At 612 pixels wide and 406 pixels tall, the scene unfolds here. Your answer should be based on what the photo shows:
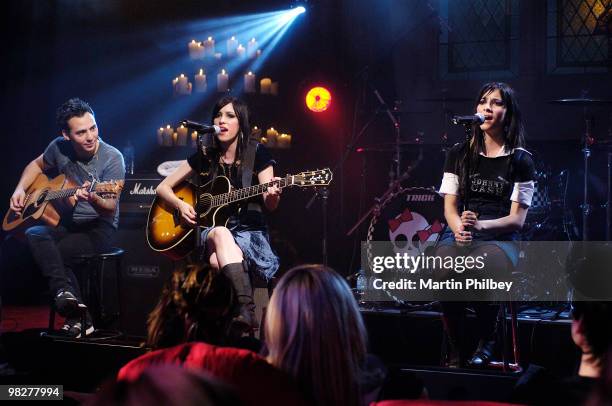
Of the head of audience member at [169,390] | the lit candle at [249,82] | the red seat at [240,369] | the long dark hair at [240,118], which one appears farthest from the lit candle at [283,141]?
the head of audience member at [169,390]

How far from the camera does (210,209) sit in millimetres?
5246

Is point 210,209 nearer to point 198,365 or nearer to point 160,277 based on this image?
point 160,277

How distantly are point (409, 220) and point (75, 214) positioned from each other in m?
2.97

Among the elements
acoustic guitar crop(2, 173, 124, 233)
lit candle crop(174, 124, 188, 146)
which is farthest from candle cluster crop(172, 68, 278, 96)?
acoustic guitar crop(2, 173, 124, 233)

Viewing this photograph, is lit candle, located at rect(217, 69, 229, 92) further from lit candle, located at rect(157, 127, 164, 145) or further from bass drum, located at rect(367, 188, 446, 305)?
bass drum, located at rect(367, 188, 446, 305)

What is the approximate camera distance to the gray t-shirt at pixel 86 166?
227 inches

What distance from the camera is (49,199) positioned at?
5973 mm

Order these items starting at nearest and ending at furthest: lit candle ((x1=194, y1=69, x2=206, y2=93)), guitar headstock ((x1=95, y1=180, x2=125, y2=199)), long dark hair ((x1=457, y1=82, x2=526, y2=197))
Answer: long dark hair ((x1=457, y1=82, x2=526, y2=197)) → guitar headstock ((x1=95, y1=180, x2=125, y2=199)) → lit candle ((x1=194, y1=69, x2=206, y2=93))

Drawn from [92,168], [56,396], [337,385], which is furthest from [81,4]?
[337,385]

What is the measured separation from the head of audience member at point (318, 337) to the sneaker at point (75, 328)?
344 cm

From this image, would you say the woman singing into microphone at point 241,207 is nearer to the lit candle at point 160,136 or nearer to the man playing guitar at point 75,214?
the man playing guitar at point 75,214

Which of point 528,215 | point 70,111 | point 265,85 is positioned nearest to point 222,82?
point 265,85

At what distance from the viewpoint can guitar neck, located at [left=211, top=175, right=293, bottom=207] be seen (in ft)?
16.6

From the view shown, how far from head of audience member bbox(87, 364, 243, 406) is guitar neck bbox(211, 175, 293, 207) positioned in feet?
13.1
